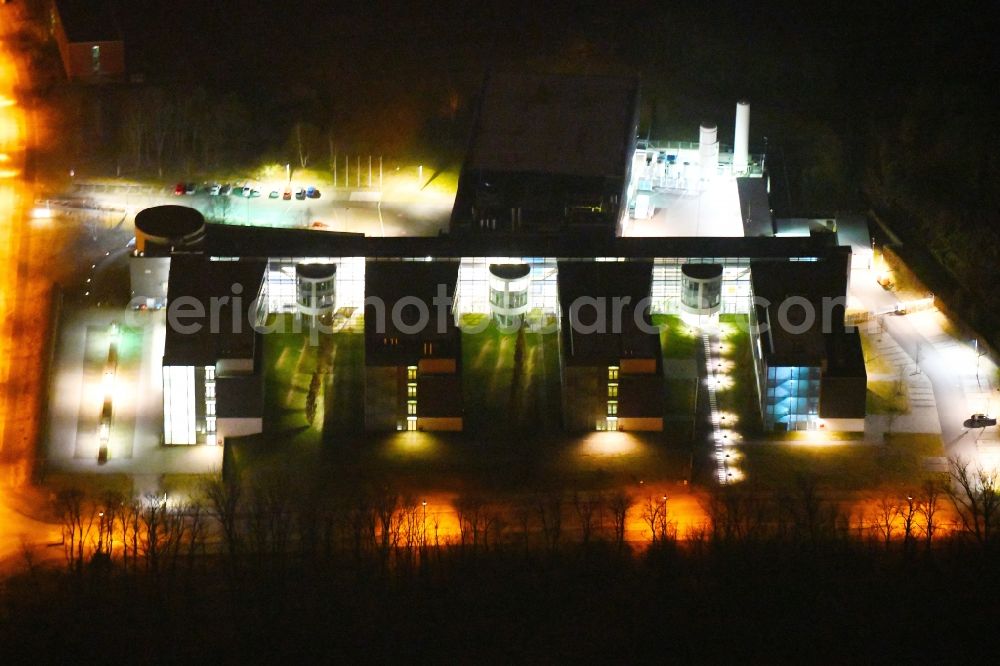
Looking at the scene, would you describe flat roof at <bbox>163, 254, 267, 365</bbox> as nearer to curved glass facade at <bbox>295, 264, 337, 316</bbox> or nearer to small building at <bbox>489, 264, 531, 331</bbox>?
curved glass facade at <bbox>295, 264, 337, 316</bbox>

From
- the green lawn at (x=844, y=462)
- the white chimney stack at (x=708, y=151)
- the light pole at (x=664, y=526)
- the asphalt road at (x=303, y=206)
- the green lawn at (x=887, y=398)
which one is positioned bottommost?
the light pole at (x=664, y=526)

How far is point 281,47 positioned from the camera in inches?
6722

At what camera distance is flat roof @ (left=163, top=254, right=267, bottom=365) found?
125 metres

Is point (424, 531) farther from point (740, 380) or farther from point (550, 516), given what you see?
point (740, 380)

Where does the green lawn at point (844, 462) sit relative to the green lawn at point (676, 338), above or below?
below

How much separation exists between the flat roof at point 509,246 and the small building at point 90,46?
100ft

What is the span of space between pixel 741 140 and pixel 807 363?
92.8ft

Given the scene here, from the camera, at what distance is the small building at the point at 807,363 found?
125 meters

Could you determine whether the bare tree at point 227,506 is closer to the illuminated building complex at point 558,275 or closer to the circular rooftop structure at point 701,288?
the illuminated building complex at point 558,275

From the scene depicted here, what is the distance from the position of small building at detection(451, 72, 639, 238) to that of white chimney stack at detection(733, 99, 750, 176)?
662 centimetres

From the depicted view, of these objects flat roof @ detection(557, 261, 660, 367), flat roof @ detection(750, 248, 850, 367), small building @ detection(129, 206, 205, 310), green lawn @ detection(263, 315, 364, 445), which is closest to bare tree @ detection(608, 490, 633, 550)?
flat roof @ detection(557, 261, 660, 367)

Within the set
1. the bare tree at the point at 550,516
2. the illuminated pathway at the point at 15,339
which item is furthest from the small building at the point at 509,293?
the illuminated pathway at the point at 15,339

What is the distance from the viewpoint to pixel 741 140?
491ft

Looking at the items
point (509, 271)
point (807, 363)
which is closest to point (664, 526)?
point (807, 363)
